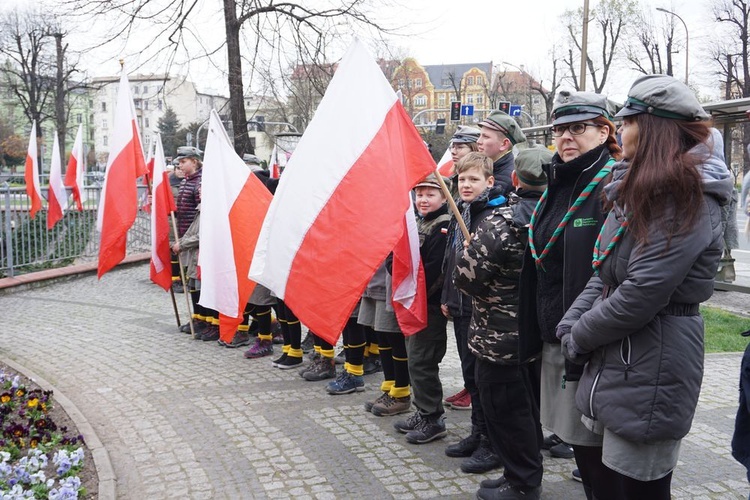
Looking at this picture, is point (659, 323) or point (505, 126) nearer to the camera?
point (659, 323)

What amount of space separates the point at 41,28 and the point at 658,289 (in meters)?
44.7

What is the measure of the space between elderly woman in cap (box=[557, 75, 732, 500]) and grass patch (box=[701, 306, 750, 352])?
5748 millimetres

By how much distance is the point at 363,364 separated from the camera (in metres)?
6.89

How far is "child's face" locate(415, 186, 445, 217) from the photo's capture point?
520 cm

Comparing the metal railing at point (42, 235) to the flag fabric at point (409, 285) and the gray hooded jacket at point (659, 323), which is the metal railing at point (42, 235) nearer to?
the flag fabric at point (409, 285)

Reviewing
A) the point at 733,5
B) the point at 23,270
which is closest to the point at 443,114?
the point at 733,5

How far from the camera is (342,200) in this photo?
4.23 m

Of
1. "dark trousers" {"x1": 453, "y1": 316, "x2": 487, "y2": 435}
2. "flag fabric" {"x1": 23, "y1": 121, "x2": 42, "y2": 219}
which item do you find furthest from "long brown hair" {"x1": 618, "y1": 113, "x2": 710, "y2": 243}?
"flag fabric" {"x1": 23, "y1": 121, "x2": 42, "y2": 219}

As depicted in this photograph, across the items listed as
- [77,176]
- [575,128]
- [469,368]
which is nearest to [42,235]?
[77,176]

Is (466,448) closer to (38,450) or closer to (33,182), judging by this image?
(38,450)

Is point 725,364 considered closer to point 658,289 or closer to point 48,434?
point 658,289

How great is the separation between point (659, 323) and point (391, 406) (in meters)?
3.36

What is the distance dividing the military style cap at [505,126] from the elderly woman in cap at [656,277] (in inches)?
84.7

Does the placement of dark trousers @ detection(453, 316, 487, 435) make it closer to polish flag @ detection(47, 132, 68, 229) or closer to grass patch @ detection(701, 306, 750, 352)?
grass patch @ detection(701, 306, 750, 352)
